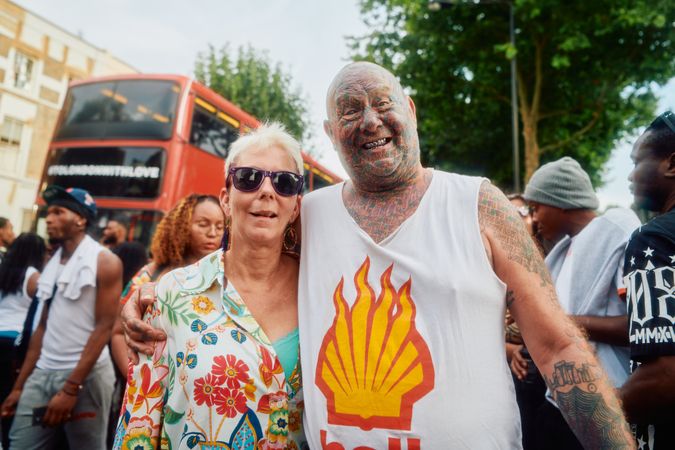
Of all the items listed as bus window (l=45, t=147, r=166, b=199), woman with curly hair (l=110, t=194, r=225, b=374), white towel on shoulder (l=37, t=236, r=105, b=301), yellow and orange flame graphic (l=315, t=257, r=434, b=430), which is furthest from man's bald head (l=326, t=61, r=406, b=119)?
bus window (l=45, t=147, r=166, b=199)

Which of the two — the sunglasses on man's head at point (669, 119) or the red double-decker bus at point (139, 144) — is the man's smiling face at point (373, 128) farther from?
the red double-decker bus at point (139, 144)

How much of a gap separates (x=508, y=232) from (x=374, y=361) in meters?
0.60

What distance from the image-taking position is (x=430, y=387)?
1519 millimetres

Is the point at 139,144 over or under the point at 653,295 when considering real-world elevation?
over

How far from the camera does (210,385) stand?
5.62 feet

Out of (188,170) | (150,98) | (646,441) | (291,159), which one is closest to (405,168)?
(291,159)

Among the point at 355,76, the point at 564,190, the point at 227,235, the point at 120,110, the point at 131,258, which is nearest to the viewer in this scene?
the point at 355,76

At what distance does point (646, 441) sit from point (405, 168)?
1407 mm

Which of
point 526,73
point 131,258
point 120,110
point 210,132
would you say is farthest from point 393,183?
point 526,73

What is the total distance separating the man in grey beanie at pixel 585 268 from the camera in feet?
8.11

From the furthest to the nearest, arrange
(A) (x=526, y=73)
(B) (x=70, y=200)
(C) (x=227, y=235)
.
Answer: (A) (x=526, y=73) < (B) (x=70, y=200) < (C) (x=227, y=235)

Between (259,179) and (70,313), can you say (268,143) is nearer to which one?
(259,179)

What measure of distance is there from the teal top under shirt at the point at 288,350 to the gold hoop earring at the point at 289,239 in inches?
16.0

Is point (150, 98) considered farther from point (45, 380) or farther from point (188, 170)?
point (45, 380)
